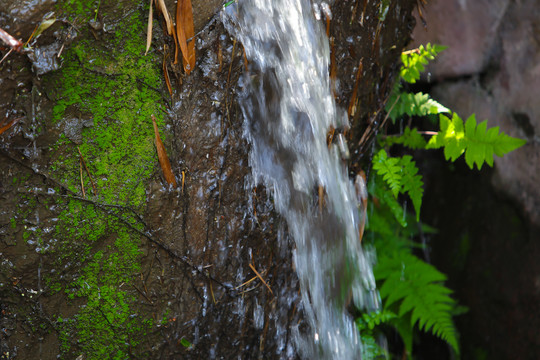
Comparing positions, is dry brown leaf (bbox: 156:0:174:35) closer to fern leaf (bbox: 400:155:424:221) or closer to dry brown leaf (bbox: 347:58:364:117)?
dry brown leaf (bbox: 347:58:364:117)

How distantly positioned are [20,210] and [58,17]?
0.69m

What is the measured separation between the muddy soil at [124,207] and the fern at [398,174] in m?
0.82

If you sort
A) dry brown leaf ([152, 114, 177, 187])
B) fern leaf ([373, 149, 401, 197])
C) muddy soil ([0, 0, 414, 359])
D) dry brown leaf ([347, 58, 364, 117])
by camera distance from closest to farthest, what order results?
muddy soil ([0, 0, 414, 359]), dry brown leaf ([152, 114, 177, 187]), dry brown leaf ([347, 58, 364, 117]), fern leaf ([373, 149, 401, 197])

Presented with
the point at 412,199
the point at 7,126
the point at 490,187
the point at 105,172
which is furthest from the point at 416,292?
the point at 7,126

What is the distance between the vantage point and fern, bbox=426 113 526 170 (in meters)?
2.31

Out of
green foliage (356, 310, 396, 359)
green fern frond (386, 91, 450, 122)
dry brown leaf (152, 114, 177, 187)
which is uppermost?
green fern frond (386, 91, 450, 122)

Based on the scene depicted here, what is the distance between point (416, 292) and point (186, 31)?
2.02 meters

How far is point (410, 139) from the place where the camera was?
2.62 meters

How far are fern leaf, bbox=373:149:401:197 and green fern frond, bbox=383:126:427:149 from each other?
203 millimetres

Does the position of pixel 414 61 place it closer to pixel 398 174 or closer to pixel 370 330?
pixel 398 174

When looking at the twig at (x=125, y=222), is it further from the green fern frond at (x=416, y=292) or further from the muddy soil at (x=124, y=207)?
the green fern frond at (x=416, y=292)

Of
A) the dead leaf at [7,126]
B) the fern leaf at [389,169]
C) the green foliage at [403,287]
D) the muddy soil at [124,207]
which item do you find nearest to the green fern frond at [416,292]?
the green foliage at [403,287]

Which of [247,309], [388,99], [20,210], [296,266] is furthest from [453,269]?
[20,210]

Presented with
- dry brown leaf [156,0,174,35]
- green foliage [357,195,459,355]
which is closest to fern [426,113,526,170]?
green foliage [357,195,459,355]
